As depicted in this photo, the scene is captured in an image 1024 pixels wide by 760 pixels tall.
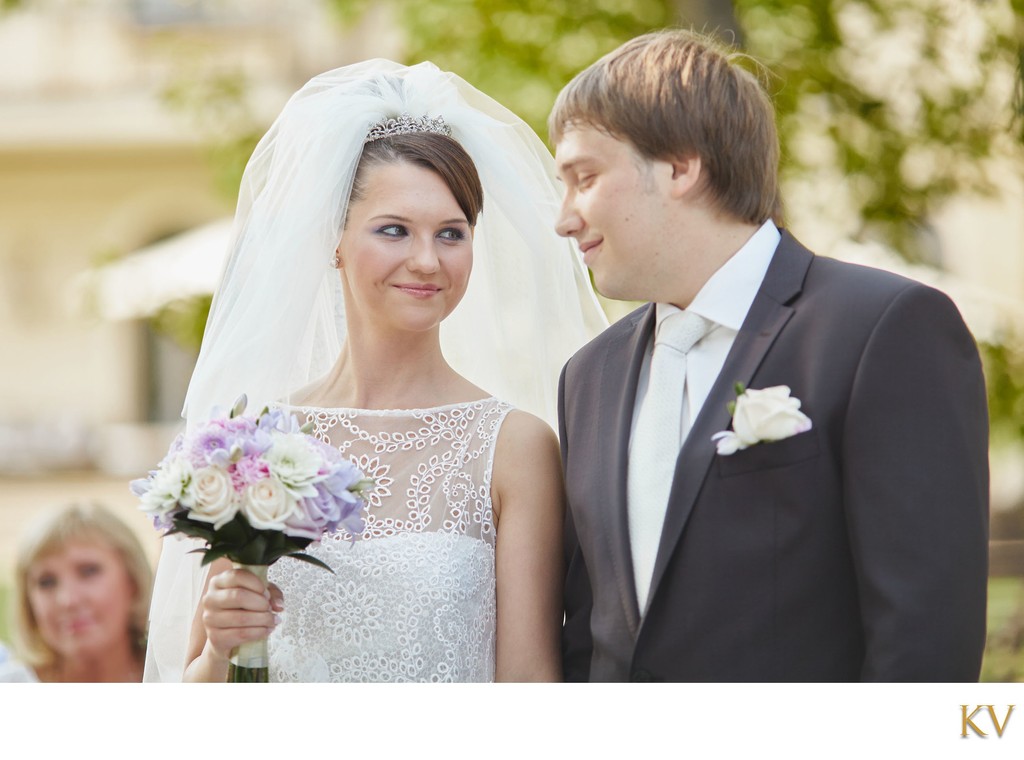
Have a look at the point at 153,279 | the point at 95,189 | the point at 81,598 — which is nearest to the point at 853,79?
the point at 153,279

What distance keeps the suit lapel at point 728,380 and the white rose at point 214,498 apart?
84cm

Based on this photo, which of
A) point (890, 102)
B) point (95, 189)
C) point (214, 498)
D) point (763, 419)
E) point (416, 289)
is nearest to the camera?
point (763, 419)

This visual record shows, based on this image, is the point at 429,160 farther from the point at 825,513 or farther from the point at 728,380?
the point at 825,513

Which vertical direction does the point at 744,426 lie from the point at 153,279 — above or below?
below

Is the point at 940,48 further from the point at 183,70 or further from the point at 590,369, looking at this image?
the point at 590,369

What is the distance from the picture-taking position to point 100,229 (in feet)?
58.8

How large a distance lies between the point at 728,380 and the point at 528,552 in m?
0.84

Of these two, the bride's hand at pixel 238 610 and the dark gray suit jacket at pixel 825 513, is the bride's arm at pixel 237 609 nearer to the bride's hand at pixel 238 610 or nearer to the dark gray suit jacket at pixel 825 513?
the bride's hand at pixel 238 610

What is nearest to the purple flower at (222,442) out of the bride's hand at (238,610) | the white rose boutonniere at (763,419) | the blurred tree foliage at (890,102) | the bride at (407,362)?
the bride's hand at (238,610)

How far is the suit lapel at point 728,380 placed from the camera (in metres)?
2.46

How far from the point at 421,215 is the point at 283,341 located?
21.8 inches

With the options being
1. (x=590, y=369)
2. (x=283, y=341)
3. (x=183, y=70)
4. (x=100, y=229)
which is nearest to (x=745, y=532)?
(x=590, y=369)

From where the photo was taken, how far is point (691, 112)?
8.41 ft

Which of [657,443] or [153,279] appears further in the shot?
[153,279]
